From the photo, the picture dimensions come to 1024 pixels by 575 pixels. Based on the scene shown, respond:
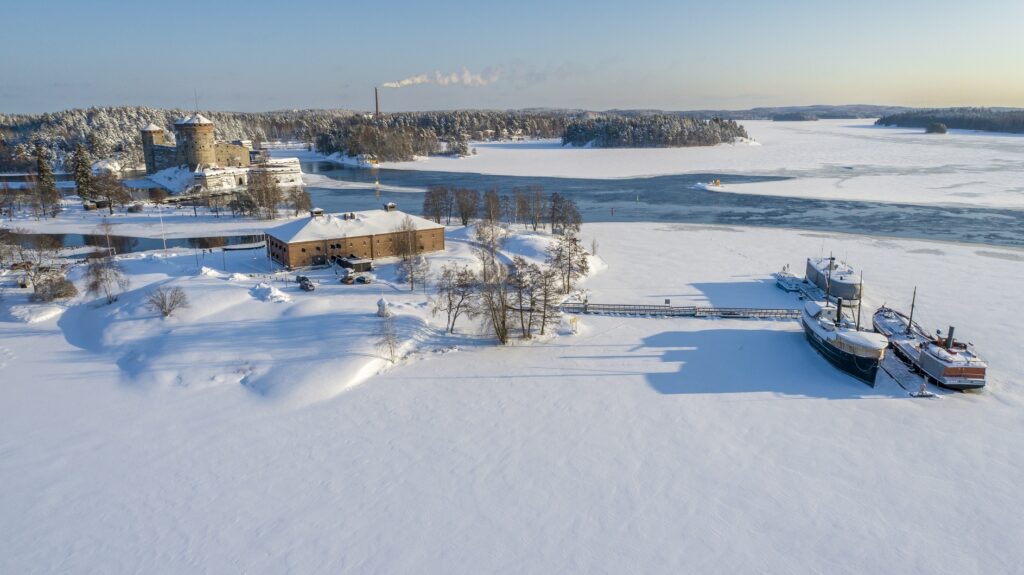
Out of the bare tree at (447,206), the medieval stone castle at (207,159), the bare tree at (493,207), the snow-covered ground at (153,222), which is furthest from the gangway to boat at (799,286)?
the medieval stone castle at (207,159)

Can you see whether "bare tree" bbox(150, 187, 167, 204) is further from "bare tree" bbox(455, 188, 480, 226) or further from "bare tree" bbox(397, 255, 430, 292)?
"bare tree" bbox(397, 255, 430, 292)

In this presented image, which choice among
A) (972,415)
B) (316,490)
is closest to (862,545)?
(972,415)

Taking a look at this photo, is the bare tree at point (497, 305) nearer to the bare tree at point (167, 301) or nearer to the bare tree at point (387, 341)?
the bare tree at point (387, 341)

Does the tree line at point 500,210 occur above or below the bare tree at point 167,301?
above

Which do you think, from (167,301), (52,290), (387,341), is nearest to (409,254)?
(167,301)

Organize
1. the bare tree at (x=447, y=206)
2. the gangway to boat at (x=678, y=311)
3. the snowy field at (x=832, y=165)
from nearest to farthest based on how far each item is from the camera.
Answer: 1. the gangway to boat at (x=678, y=311)
2. the bare tree at (x=447, y=206)
3. the snowy field at (x=832, y=165)

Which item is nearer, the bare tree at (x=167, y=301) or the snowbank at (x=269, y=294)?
the bare tree at (x=167, y=301)
